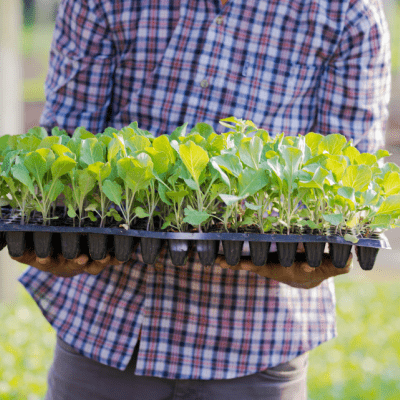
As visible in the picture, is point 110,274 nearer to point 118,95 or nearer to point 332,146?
point 118,95

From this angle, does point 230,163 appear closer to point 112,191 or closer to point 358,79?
point 112,191

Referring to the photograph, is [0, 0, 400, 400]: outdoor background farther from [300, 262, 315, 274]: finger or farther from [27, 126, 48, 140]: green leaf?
[27, 126, 48, 140]: green leaf

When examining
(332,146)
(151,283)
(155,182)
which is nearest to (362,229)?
(332,146)

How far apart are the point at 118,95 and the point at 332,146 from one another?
0.53 metres

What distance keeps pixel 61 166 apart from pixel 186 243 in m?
0.22

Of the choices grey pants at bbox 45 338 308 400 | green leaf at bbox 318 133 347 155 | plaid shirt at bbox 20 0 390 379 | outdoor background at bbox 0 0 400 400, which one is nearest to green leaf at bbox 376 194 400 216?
green leaf at bbox 318 133 347 155

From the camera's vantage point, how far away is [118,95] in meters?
1.13

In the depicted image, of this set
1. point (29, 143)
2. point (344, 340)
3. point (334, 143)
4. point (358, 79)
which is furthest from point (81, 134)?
point (344, 340)

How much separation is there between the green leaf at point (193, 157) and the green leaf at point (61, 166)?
0.17m

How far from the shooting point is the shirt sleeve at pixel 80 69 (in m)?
1.08

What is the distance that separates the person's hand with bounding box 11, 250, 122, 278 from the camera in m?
0.83

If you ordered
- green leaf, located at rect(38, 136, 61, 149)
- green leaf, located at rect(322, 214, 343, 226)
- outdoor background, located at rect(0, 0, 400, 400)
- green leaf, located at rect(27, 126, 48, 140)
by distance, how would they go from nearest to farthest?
green leaf, located at rect(322, 214, 343, 226) < green leaf, located at rect(38, 136, 61, 149) < green leaf, located at rect(27, 126, 48, 140) < outdoor background, located at rect(0, 0, 400, 400)

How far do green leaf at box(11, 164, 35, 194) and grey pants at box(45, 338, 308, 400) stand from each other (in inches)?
18.9

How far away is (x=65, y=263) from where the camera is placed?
0.87 m
